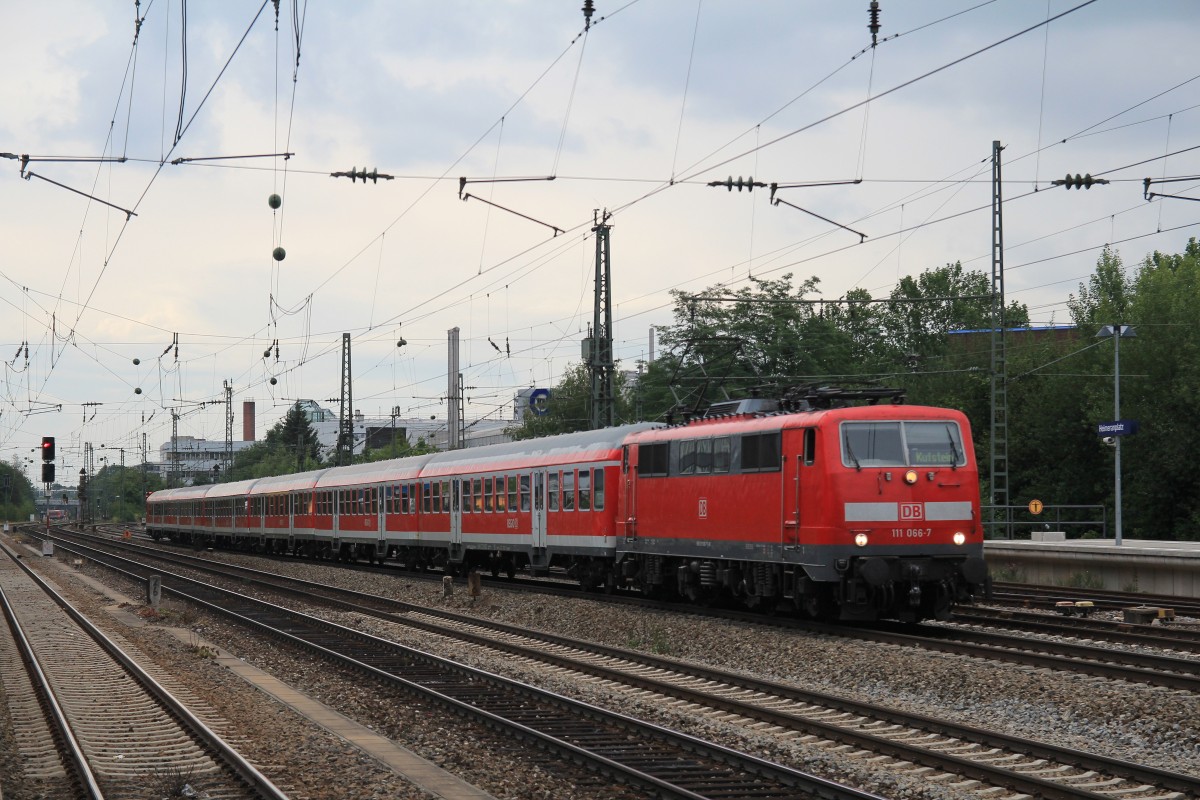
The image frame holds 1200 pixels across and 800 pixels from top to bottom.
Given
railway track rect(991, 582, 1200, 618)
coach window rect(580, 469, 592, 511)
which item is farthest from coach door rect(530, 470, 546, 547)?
railway track rect(991, 582, 1200, 618)

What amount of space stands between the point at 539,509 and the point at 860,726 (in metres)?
19.5

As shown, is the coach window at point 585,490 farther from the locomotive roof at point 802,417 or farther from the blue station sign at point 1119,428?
the blue station sign at point 1119,428

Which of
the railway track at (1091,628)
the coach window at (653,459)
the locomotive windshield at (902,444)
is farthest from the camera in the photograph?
the coach window at (653,459)

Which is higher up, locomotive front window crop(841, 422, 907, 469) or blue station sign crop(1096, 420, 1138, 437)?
blue station sign crop(1096, 420, 1138, 437)

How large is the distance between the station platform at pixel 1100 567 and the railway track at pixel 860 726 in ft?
47.2

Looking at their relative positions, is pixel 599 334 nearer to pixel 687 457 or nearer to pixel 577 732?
pixel 687 457

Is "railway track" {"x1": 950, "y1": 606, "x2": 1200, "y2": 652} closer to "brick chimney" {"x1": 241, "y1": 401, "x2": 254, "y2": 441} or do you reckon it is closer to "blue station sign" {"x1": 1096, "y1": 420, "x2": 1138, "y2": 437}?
"blue station sign" {"x1": 1096, "y1": 420, "x2": 1138, "y2": 437}

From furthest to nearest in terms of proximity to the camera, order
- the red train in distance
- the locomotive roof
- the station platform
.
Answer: the station platform → the locomotive roof → the red train in distance

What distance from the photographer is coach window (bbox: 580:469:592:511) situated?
96.2 feet

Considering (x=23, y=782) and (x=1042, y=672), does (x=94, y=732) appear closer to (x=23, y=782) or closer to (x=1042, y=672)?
(x=23, y=782)

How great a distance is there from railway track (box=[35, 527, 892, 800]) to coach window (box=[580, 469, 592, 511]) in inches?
294

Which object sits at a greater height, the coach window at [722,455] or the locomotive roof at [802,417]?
the locomotive roof at [802,417]

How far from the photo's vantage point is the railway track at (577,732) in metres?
10.8

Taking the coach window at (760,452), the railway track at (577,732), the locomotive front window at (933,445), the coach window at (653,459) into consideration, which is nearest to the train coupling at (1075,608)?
the locomotive front window at (933,445)
